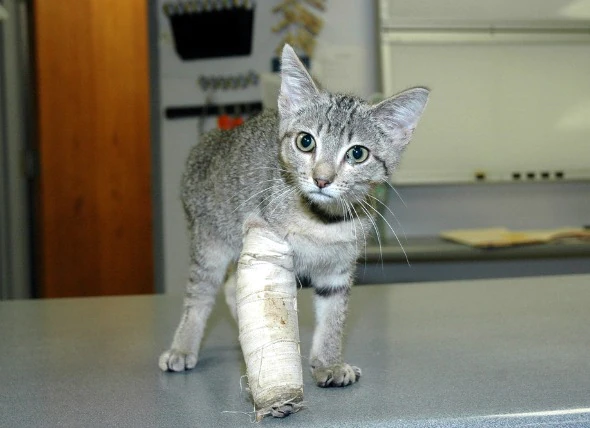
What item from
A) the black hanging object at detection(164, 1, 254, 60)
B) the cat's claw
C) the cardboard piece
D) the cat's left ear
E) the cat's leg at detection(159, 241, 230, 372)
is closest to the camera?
the cat's claw

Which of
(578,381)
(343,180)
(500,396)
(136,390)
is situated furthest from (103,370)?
(578,381)

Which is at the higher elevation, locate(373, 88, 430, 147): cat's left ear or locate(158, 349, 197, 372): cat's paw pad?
locate(373, 88, 430, 147): cat's left ear

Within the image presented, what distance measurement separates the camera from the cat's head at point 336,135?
0.94m

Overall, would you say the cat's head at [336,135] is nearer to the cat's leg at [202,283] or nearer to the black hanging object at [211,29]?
the cat's leg at [202,283]

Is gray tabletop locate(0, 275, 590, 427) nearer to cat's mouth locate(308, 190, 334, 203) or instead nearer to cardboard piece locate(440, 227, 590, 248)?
cat's mouth locate(308, 190, 334, 203)

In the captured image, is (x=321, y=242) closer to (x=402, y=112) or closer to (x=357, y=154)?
(x=357, y=154)

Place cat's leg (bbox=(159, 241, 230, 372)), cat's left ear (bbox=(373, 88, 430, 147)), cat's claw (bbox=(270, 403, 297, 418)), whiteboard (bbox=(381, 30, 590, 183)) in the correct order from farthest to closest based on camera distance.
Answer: whiteboard (bbox=(381, 30, 590, 183)) < cat's leg (bbox=(159, 241, 230, 372)) < cat's left ear (bbox=(373, 88, 430, 147)) < cat's claw (bbox=(270, 403, 297, 418))

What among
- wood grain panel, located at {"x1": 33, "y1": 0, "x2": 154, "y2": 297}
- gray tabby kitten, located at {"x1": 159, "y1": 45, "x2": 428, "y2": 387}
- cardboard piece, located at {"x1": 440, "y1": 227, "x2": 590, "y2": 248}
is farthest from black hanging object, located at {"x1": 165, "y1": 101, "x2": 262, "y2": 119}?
gray tabby kitten, located at {"x1": 159, "y1": 45, "x2": 428, "y2": 387}

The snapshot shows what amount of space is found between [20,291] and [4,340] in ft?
4.98

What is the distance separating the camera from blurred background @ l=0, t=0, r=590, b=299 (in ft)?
8.00

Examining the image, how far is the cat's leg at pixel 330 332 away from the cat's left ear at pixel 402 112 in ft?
0.78

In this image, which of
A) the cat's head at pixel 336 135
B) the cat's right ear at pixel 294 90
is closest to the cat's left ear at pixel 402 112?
the cat's head at pixel 336 135

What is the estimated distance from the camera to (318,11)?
308cm

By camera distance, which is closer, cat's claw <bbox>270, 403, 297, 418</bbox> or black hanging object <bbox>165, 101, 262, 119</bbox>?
cat's claw <bbox>270, 403, 297, 418</bbox>
